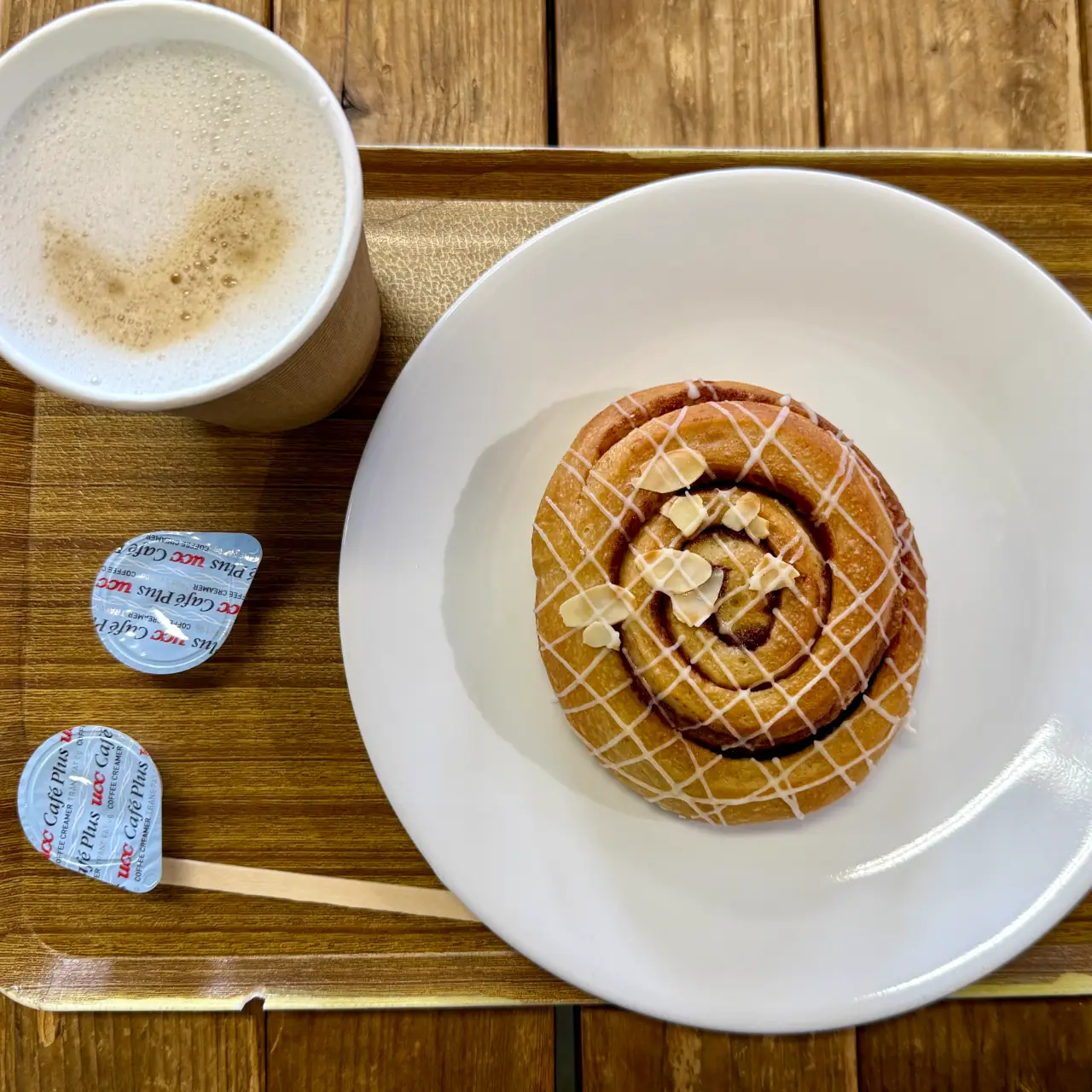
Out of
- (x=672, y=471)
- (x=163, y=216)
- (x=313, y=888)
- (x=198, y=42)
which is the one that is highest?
(x=198, y=42)

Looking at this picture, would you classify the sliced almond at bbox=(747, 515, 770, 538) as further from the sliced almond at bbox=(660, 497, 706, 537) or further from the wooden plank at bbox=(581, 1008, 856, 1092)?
the wooden plank at bbox=(581, 1008, 856, 1092)

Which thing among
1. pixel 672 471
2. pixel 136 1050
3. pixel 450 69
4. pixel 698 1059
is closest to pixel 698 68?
pixel 450 69

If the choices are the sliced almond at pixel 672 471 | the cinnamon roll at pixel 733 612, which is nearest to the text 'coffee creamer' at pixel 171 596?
the cinnamon roll at pixel 733 612

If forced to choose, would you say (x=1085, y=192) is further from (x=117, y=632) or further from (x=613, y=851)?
(x=117, y=632)

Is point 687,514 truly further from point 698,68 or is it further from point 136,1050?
point 136,1050

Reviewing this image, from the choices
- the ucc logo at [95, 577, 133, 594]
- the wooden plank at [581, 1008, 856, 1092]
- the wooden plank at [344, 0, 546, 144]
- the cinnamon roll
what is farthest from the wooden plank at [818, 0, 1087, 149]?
the wooden plank at [581, 1008, 856, 1092]

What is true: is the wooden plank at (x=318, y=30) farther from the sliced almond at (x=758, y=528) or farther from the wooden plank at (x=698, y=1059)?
the wooden plank at (x=698, y=1059)
